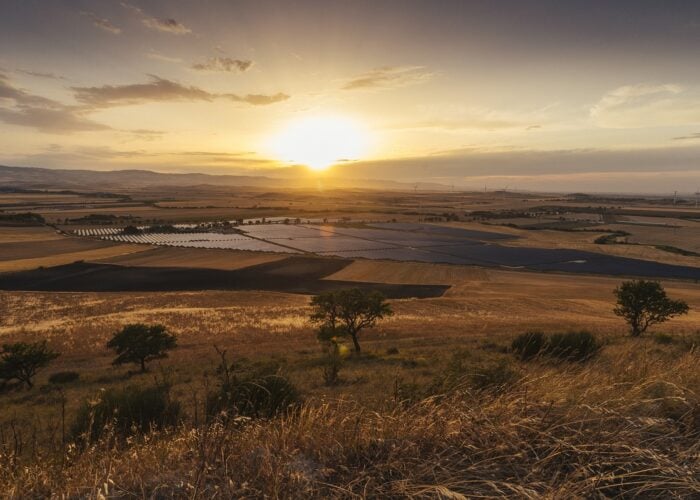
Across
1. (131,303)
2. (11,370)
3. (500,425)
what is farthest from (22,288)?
(500,425)

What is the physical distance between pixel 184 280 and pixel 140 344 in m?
47.1

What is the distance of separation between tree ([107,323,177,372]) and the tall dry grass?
27.7 meters

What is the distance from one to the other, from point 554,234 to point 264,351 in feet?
434

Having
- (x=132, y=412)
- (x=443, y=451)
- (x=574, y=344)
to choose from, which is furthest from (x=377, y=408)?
(x=574, y=344)

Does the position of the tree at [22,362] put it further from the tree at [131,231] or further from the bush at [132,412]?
the tree at [131,231]

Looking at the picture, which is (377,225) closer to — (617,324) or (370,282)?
(370,282)

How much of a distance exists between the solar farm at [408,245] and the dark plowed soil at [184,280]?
2302 cm

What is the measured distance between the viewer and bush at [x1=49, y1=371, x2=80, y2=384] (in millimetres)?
26228

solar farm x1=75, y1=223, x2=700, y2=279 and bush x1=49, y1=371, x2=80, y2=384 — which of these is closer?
bush x1=49, y1=371, x2=80, y2=384

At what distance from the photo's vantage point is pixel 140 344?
30.1 m

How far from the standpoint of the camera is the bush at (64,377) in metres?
26.2

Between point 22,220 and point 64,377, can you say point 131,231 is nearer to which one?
point 22,220

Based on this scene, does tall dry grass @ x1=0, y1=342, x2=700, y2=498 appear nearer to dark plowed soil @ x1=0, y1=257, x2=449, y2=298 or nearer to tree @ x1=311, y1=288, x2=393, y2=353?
tree @ x1=311, y1=288, x2=393, y2=353

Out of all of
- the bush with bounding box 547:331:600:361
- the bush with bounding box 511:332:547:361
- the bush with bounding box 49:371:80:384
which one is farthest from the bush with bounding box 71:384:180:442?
the bush with bounding box 49:371:80:384
